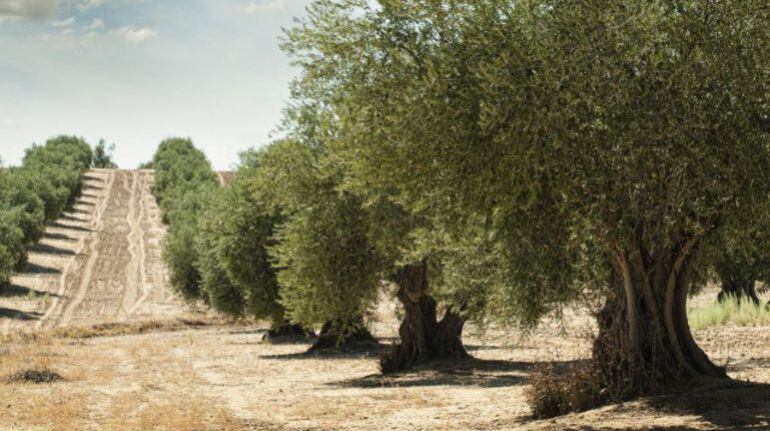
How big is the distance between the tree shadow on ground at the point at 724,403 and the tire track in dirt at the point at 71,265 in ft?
174

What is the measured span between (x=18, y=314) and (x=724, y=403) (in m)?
59.5

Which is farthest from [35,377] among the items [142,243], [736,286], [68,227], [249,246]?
[68,227]

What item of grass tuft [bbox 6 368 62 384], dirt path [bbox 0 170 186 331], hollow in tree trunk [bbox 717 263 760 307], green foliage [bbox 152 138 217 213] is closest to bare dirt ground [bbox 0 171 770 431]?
grass tuft [bbox 6 368 62 384]

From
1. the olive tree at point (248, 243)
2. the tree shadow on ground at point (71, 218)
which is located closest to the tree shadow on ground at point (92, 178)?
the tree shadow on ground at point (71, 218)

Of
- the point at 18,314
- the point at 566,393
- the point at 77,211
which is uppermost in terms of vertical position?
the point at 77,211

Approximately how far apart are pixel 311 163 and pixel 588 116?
15.9 metres

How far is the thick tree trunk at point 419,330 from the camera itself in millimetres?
32938

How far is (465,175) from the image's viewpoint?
17234mm

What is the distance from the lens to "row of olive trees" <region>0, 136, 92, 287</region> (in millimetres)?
74000

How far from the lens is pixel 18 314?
68062 millimetres

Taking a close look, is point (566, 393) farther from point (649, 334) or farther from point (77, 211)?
point (77, 211)

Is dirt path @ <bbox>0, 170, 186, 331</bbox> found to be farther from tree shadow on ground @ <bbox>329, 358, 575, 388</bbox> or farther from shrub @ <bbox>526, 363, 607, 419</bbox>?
shrub @ <bbox>526, 363, 607, 419</bbox>

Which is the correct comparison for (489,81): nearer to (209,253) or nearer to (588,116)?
(588,116)

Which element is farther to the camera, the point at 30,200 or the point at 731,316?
the point at 30,200
